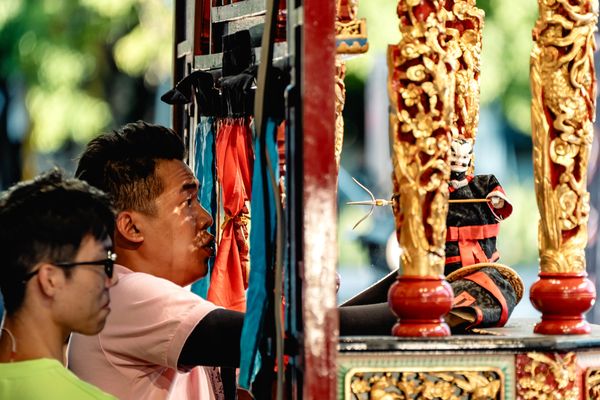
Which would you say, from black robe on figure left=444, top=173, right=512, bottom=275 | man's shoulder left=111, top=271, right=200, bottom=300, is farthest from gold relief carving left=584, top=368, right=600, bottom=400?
man's shoulder left=111, top=271, right=200, bottom=300

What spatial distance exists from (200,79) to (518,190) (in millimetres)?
9657

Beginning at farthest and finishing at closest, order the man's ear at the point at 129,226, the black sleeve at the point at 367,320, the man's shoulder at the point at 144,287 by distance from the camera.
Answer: the man's ear at the point at 129,226 → the man's shoulder at the point at 144,287 → the black sleeve at the point at 367,320

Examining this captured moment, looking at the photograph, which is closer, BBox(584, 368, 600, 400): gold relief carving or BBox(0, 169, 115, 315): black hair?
BBox(0, 169, 115, 315): black hair

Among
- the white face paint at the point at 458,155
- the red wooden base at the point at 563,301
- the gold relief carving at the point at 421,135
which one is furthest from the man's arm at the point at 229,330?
the white face paint at the point at 458,155

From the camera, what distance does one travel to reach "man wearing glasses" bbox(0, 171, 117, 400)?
252cm

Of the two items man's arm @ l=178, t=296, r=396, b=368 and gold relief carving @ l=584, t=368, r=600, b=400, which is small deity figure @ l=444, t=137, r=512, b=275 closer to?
man's arm @ l=178, t=296, r=396, b=368

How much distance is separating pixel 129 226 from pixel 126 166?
0.18 m

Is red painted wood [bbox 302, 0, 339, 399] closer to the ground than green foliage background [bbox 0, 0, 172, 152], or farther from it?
closer to the ground

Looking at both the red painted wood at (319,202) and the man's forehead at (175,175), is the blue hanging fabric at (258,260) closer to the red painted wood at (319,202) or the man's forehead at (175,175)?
the red painted wood at (319,202)

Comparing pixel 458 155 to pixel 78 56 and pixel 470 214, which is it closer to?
pixel 470 214

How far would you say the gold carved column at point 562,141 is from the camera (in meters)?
2.82

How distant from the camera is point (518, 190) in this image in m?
12.9

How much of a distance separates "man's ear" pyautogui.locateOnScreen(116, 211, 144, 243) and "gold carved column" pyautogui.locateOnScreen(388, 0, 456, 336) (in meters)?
0.91

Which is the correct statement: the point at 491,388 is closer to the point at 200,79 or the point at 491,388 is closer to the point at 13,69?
the point at 200,79
